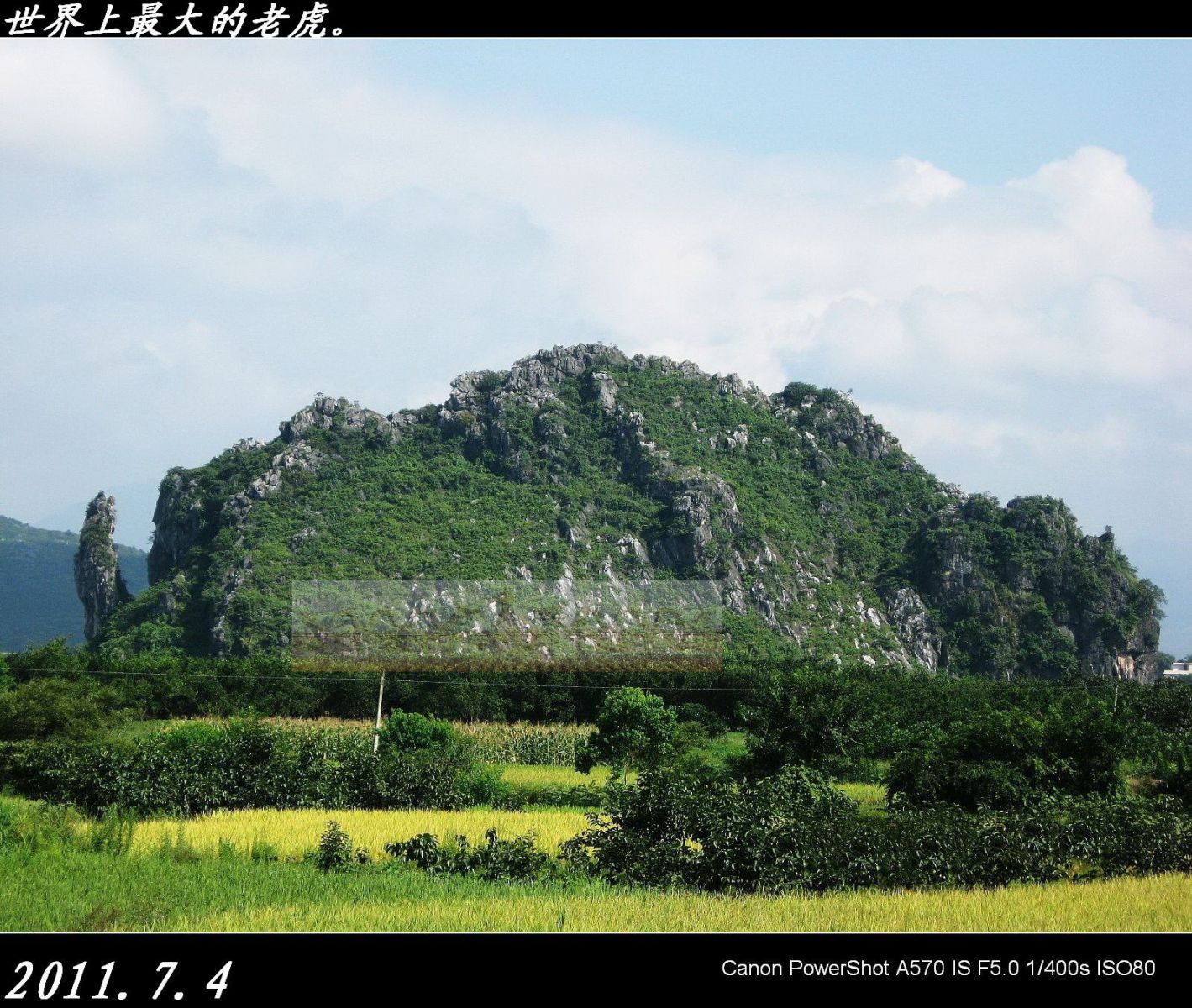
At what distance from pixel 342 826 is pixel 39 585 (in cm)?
11749

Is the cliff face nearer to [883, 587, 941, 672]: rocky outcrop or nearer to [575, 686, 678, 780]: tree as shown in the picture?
[883, 587, 941, 672]: rocky outcrop

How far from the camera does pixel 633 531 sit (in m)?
63.7

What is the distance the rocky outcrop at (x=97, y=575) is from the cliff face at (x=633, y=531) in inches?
111

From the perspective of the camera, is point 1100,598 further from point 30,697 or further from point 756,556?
point 30,697

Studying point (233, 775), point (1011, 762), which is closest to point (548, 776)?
point (233, 775)

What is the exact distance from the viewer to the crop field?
9656 mm

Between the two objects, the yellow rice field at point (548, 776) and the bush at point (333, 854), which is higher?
the bush at point (333, 854)

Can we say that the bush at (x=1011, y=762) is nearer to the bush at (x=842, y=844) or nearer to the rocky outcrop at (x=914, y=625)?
the bush at (x=842, y=844)

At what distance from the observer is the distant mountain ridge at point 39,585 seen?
108688 mm

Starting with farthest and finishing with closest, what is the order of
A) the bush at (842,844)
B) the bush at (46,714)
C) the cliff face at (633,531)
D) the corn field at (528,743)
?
the cliff face at (633,531), the corn field at (528,743), the bush at (46,714), the bush at (842,844)

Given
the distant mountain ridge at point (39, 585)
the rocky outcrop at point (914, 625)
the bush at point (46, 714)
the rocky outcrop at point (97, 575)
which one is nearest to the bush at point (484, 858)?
the bush at point (46, 714)

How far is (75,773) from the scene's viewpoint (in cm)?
1759

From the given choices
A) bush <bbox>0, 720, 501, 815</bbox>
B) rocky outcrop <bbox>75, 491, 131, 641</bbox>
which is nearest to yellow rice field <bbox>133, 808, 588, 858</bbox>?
bush <bbox>0, 720, 501, 815</bbox>

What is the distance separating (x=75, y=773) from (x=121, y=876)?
656cm
